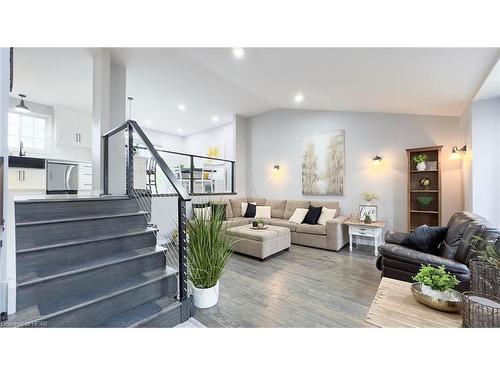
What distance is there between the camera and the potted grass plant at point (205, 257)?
218cm

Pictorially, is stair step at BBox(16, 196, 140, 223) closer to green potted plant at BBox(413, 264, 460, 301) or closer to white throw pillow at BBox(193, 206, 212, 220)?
white throw pillow at BBox(193, 206, 212, 220)

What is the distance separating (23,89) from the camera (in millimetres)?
4535

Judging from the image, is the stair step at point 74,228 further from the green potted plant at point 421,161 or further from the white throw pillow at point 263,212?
the green potted plant at point 421,161

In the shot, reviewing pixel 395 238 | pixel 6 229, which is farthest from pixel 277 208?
pixel 6 229

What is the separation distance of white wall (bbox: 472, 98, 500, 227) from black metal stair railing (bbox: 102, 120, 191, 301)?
3.90 metres

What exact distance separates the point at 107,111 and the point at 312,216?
449cm

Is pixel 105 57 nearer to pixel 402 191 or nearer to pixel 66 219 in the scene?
pixel 66 219

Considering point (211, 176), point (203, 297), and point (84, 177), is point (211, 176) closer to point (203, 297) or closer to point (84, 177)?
point (84, 177)

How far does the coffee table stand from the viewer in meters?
1.15

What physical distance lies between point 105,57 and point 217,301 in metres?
4.01

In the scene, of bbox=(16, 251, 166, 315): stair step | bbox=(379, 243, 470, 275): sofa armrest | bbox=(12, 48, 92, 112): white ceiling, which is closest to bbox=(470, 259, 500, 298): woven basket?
bbox=(379, 243, 470, 275): sofa armrest

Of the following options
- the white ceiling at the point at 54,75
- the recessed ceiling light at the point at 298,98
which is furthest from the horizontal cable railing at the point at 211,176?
the recessed ceiling light at the point at 298,98

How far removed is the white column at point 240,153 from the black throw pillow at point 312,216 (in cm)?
246
